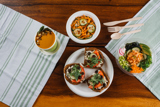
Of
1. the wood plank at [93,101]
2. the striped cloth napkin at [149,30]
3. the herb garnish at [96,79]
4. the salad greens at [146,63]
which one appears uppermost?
the striped cloth napkin at [149,30]

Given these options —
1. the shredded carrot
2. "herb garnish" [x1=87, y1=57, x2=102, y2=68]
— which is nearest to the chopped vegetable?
"herb garnish" [x1=87, y1=57, x2=102, y2=68]

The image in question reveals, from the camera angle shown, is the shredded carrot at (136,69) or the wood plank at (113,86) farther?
the wood plank at (113,86)

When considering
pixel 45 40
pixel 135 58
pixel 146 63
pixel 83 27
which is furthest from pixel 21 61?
pixel 146 63

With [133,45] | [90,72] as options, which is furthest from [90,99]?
[133,45]

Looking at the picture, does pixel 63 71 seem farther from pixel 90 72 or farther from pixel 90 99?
pixel 90 99

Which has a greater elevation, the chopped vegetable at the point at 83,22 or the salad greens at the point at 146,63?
the chopped vegetable at the point at 83,22

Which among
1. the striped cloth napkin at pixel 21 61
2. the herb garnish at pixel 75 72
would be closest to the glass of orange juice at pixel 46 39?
the striped cloth napkin at pixel 21 61

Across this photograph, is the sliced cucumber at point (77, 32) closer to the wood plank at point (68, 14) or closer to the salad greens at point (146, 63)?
the wood plank at point (68, 14)

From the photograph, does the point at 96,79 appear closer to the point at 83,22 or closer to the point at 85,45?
the point at 85,45
